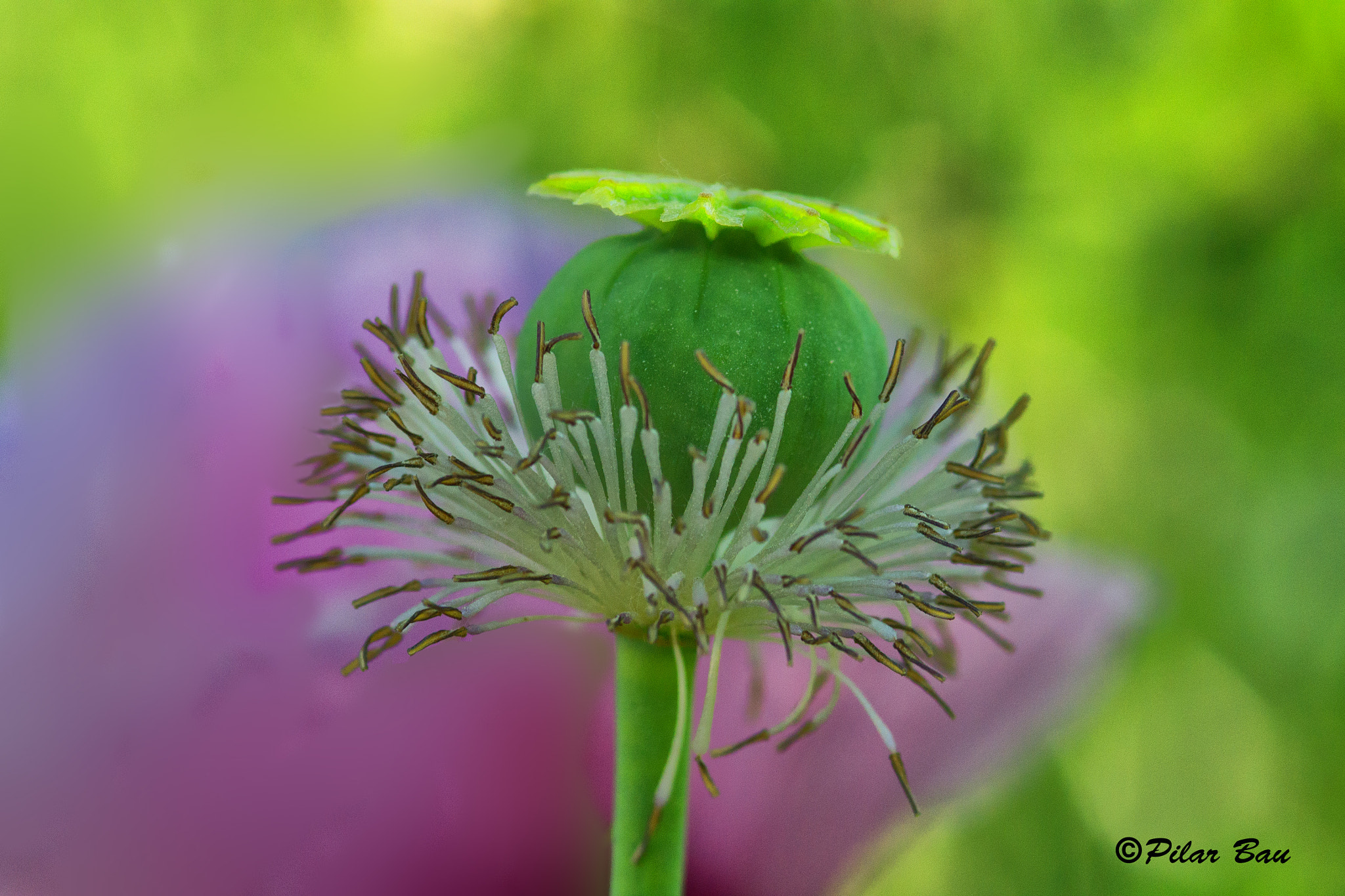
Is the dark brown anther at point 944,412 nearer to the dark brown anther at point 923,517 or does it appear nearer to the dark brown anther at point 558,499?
the dark brown anther at point 923,517

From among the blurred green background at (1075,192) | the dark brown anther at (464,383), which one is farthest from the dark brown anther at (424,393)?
the blurred green background at (1075,192)

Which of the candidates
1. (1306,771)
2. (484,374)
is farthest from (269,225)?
(1306,771)

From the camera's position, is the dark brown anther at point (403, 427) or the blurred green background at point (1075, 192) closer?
the dark brown anther at point (403, 427)

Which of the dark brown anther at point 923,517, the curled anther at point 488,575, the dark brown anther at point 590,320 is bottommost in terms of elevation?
the curled anther at point 488,575

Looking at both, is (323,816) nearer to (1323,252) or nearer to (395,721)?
(395,721)

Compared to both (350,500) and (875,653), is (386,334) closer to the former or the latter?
(350,500)

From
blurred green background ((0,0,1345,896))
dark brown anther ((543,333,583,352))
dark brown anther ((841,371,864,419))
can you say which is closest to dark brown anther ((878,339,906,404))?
dark brown anther ((841,371,864,419))
